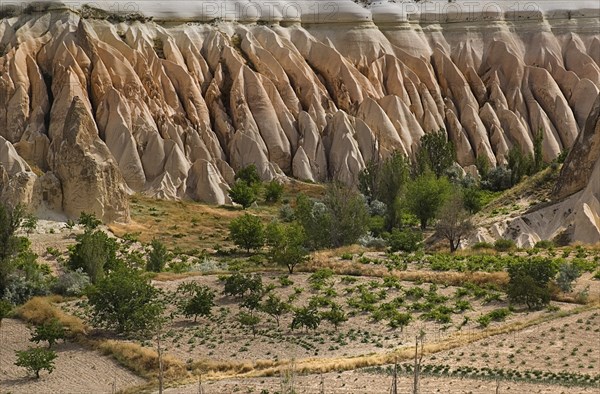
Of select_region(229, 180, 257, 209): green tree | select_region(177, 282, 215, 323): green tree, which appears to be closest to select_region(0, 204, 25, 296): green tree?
select_region(177, 282, 215, 323): green tree

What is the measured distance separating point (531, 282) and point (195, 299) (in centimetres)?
1009

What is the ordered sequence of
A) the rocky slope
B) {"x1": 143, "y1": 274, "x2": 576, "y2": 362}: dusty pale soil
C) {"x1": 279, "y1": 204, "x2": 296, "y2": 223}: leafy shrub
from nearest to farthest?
{"x1": 143, "y1": 274, "x2": 576, "y2": 362}: dusty pale soil < {"x1": 279, "y1": 204, "x2": 296, "y2": 223}: leafy shrub < the rocky slope

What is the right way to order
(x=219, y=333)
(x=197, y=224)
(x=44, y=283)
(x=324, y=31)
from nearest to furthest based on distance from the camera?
(x=219, y=333)
(x=44, y=283)
(x=197, y=224)
(x=324, y=31)

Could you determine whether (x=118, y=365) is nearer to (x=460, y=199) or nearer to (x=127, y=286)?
(x=127, y=286)

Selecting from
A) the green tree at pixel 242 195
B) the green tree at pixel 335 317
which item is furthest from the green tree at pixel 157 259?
the green tree at pixel 242 195

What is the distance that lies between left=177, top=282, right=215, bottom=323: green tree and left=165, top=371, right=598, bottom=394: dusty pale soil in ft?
23.0

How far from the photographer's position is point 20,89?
71.2 m

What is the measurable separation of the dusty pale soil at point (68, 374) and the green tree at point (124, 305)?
1571mm

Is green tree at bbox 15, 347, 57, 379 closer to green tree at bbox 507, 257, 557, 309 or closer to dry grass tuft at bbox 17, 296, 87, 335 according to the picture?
dry grass tuft at bbox 17, 296, 87, 335

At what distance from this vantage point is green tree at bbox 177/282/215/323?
37844 millimetres

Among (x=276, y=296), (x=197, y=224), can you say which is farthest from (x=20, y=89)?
(x=276, y=296)

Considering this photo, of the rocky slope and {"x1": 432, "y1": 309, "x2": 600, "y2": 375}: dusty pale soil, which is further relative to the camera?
the rocky slope

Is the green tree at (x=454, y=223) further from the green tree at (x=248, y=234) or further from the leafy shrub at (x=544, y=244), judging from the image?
the green tree at (x=248, y=234)

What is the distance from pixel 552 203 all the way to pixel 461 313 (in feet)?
52.4
